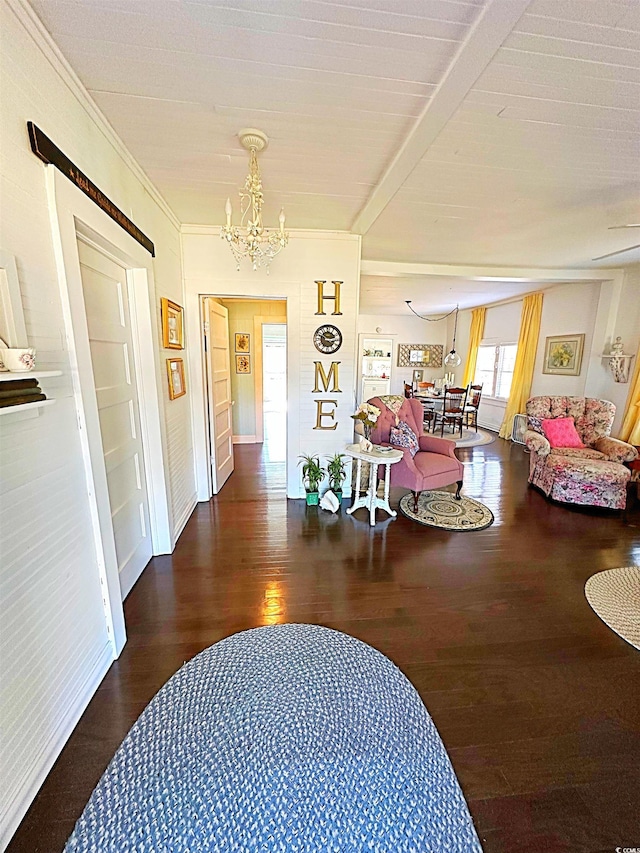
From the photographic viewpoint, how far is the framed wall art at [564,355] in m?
5.39

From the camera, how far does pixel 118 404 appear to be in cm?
216

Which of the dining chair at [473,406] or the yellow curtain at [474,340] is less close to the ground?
the yellow curtain at [474,340]

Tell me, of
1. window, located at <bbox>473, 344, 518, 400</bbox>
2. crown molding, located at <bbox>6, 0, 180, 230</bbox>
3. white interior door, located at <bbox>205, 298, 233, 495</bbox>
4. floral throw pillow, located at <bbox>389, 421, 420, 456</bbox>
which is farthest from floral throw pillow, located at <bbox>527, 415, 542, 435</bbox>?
crown molding, located at <bbox>6, 0, 180, 230</bbox>

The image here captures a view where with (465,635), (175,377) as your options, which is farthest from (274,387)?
(465,635)

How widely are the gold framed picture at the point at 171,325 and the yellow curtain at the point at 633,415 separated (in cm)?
545

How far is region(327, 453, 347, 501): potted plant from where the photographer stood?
3701mm

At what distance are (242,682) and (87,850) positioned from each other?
0.38 meters

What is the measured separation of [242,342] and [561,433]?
4610 mm

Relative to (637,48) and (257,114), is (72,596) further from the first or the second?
(637,48)

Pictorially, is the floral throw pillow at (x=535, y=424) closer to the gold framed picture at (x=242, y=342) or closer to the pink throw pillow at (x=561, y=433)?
the pink throw pillow at (x=561, y=433)

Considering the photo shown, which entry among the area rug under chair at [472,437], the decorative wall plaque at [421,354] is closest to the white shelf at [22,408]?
the area rug under chair at [472,437]

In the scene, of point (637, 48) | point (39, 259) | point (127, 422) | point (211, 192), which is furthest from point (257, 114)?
point (127, 422)

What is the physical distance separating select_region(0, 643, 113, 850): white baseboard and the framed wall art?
6592 mm

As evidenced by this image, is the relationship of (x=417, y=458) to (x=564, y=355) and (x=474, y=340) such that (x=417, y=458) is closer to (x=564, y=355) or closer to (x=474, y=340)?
(x=564, y=355)
